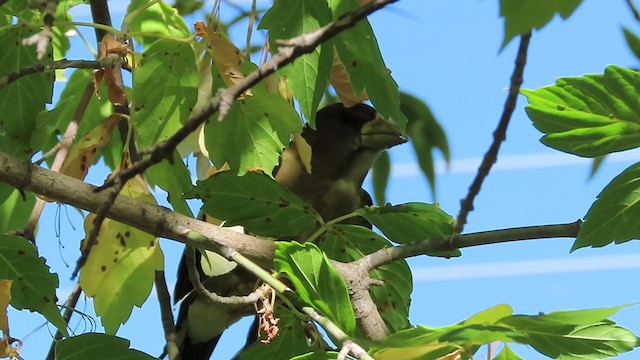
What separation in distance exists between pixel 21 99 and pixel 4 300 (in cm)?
26

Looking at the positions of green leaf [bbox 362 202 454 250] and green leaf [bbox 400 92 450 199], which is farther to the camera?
green leaf [bbox 400 92 450 199]

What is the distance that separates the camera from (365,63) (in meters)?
1.10

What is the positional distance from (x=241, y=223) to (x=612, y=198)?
0.43 meters

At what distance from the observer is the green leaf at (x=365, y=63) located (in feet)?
3.54

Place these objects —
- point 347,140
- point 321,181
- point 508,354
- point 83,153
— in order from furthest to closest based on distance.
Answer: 1. point 347,140
2. point 321,181
3. point 83,153
4. point 508,354

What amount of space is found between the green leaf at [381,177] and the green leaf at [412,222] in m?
0.67

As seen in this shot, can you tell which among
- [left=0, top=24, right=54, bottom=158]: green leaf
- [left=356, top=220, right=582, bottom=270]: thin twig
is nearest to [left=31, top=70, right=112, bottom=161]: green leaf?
[left=0, top=24, right=54, bottom=158]: green leaf

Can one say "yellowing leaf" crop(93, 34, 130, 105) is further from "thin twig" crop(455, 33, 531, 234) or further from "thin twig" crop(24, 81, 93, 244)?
"thin twig" crop(455, 33, 531, 234)

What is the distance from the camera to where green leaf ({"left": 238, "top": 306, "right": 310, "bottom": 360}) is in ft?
3.73

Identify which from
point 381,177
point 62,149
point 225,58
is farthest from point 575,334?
point 381,177

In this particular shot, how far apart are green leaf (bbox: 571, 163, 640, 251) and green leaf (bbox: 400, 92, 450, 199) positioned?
2.26 feet

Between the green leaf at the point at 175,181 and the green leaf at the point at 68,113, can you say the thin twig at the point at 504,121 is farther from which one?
the green leaf at the point at 68,113

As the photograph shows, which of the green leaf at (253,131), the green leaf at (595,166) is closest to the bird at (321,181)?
the green leaf at (595,166)

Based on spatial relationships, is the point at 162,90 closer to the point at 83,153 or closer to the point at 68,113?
the point at 83,153
